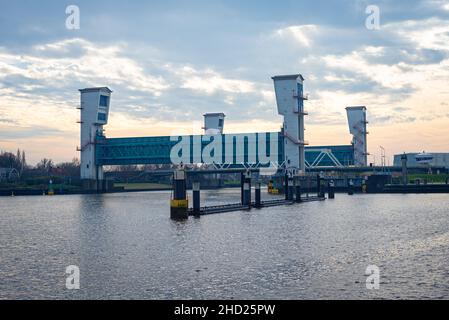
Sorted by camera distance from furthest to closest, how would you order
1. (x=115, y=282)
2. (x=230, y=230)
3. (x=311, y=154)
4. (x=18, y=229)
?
1. (x=311, y=154)
2. (x=18, y=229)
3. (x=230, y=230)
4. (x=115, y=282)

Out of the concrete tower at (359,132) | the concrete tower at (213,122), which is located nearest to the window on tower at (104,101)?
the concrete tower at (213,122)

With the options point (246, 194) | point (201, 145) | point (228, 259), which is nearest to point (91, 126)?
point (201, 145)

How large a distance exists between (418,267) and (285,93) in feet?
359

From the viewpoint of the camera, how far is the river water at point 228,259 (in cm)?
2458

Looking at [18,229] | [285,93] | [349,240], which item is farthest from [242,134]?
[349,240]

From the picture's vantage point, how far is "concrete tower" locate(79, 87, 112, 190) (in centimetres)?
15188

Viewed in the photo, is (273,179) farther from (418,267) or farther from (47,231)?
(418,267)

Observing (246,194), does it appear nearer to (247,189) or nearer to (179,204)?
(247,189)

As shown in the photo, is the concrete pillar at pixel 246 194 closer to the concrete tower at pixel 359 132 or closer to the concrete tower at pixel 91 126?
the concrete tower at pixel 91 126

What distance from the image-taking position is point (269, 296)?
77.0ft

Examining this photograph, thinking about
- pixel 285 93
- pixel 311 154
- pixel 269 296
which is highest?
pixel 285 93

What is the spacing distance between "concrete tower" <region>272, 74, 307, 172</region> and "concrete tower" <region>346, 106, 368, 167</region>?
5149cm

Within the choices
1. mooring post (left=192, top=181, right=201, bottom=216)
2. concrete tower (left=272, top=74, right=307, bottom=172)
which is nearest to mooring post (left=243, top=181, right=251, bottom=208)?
mooring post (left=192, top=181, right=201, bottom=216)

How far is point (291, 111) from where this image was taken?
13650cm
